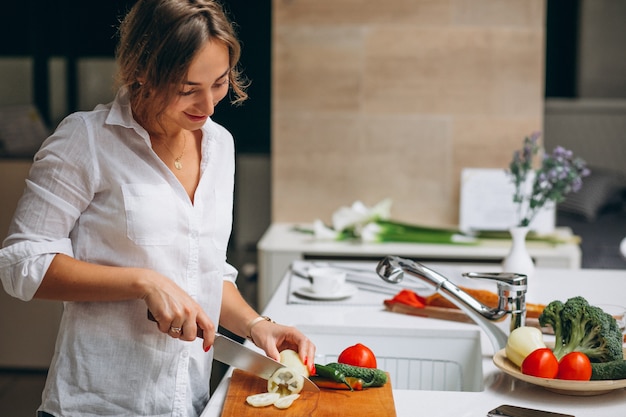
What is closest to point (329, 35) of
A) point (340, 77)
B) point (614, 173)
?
point (340, 77)

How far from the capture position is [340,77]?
342 cm

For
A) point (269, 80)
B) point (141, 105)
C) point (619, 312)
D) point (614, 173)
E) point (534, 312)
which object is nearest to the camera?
point (141, 105)

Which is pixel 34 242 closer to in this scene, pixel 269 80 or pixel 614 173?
pixel 614 173

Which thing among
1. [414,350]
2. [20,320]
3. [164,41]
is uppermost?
[164,41]

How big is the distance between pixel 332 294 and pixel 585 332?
82 cm

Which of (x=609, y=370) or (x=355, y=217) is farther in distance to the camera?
(x=355, y=217)

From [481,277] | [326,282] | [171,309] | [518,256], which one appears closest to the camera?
[171,309]

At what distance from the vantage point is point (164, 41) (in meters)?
1.40

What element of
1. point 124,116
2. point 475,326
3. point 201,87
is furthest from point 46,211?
point 475,326

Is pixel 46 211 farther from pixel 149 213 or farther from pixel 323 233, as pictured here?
pixel 323 233

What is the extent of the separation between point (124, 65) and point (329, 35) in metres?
2.03

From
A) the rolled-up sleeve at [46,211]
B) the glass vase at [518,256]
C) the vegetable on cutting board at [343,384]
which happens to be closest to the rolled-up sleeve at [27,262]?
the rolled-up sleeve at [46,211]

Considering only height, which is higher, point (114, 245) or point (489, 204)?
point (114, 245)

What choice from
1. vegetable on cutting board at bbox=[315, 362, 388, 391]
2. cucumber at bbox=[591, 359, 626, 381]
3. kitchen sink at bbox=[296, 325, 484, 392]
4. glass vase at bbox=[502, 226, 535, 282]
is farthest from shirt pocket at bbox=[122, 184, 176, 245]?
glass vase at bbox=[502, 226, 535, 282]
